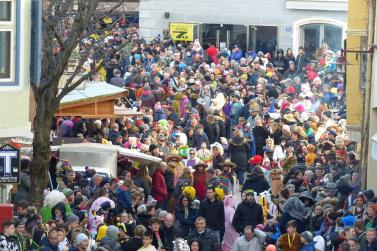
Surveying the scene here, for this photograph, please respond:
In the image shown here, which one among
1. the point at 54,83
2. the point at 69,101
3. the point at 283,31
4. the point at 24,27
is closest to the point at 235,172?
the point at 69,101

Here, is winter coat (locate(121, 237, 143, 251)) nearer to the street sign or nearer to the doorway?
the street sign

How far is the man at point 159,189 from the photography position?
3781 centimetres

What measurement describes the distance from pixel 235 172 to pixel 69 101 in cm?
404

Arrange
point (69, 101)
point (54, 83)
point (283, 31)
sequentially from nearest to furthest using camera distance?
point (54, 83), point (69, 101), point (283, 31)

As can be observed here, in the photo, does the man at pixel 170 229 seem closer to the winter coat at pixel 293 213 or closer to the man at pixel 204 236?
the man at pixel 204 236

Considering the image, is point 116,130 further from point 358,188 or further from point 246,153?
point 358,188

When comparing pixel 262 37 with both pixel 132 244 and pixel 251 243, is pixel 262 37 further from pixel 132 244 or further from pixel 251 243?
pixel 132 244

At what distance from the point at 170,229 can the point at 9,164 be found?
402cm

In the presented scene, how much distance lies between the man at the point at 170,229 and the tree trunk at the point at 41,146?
271 cm

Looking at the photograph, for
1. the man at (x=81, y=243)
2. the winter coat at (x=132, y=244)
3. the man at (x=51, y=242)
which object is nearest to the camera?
the man at (x=81, y=243)

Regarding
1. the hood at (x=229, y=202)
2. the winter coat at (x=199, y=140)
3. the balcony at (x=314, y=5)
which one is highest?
the balcony at (x=314, y=5)

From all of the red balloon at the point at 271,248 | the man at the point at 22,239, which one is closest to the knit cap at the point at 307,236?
the red balloon at the point at 271,248

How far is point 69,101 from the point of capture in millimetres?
42969

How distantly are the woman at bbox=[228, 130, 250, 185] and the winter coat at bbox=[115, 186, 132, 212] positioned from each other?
920 cm
